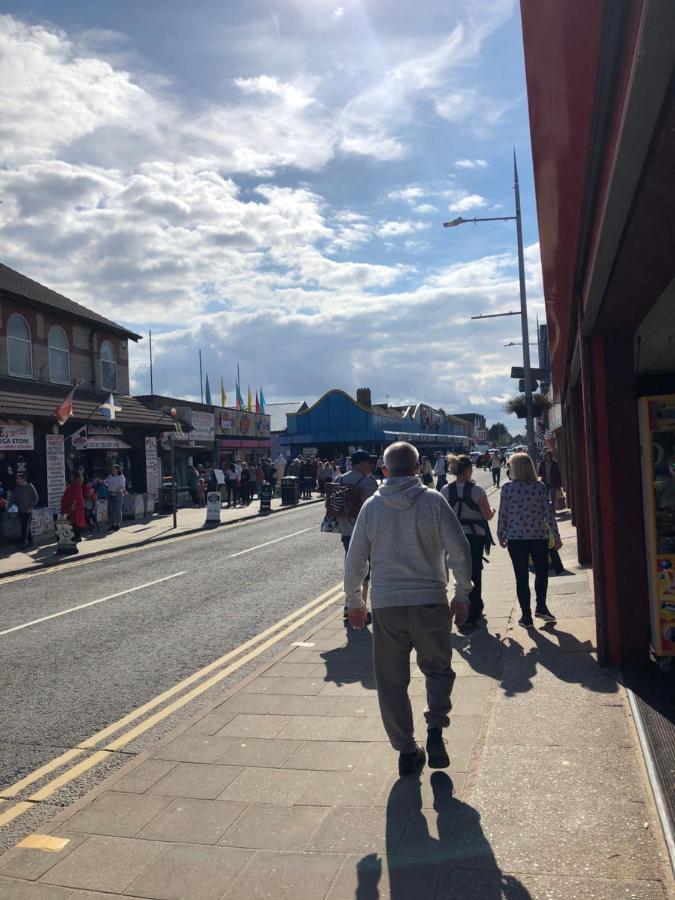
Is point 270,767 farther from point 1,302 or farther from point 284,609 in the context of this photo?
point 1,302

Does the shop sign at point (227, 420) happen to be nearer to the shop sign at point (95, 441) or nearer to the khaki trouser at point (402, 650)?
the shop sign at point (95, 441)

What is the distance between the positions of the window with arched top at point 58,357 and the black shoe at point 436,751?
902 inches

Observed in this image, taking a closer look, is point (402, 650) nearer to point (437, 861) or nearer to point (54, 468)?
point (437, 861)

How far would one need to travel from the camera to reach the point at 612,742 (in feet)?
14.8

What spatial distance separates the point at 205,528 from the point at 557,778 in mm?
19406

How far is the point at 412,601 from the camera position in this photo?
4215mm

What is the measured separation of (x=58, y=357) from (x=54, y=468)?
15.0 ft

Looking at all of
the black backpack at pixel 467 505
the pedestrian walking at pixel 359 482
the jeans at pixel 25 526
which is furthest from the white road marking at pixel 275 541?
the black backpack at pixel 467 505

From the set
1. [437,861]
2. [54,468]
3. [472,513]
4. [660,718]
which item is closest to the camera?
[437,861]

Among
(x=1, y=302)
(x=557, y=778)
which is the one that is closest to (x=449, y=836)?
(x=557, y=778)

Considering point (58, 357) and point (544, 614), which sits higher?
point (58, 357)

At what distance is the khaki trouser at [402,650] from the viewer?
4.22m

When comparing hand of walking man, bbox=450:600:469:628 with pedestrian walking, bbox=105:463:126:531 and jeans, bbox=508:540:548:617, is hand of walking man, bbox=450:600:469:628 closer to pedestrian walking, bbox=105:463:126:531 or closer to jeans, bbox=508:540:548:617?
jeans, bbox=508:540:548:617

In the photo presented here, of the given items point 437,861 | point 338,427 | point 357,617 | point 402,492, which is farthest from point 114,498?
point 338,427
